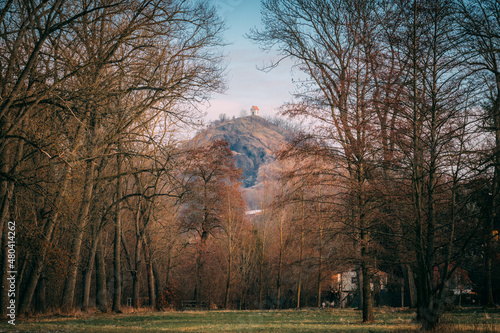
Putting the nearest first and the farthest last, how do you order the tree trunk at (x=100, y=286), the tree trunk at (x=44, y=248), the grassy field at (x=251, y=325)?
the grassy field at (x=251, y=325)
the tree trunk at (x=44, y=248)
the tree trunk at (x=100, y=286)

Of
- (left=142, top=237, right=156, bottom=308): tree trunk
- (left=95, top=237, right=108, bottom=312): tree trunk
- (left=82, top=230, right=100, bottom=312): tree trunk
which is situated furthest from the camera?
(left=142, top=237, right=156, bottom=308): tree trunk

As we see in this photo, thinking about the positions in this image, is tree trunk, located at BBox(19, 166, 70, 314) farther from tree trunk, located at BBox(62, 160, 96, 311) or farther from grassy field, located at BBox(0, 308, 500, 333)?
tree trunk, located at BBox(62, 160, 96, 311)

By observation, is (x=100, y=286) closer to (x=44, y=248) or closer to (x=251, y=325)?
(x=44, y=248)

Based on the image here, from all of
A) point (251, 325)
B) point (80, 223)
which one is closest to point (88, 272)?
point (80, 223)

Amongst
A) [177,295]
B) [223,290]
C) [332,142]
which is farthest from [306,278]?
[332,142]

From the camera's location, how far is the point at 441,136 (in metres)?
10.3

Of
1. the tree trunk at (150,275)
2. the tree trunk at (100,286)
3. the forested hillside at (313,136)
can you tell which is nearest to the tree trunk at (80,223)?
the forested hillside at (313,136)

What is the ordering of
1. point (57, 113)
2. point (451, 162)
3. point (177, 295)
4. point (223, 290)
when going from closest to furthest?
point (451, 162) → point (57, 113) → point (177, 295) → point (223, 290)

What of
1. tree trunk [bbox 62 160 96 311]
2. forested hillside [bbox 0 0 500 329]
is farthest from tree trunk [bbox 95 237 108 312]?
tree trunk [bbox 62 160 96 311]

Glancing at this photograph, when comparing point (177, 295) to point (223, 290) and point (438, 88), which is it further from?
point (438, 88)

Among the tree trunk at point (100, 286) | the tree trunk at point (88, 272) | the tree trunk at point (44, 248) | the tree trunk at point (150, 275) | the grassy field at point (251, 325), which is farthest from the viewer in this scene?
the tree trunk at point (150, 275)

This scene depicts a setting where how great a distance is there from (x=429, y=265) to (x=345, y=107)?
7.99 metres

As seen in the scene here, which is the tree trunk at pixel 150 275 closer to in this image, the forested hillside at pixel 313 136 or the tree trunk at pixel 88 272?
the forested hillside at pixel 313 136

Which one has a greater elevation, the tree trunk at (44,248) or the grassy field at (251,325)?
the tree trunk at (44,248)
